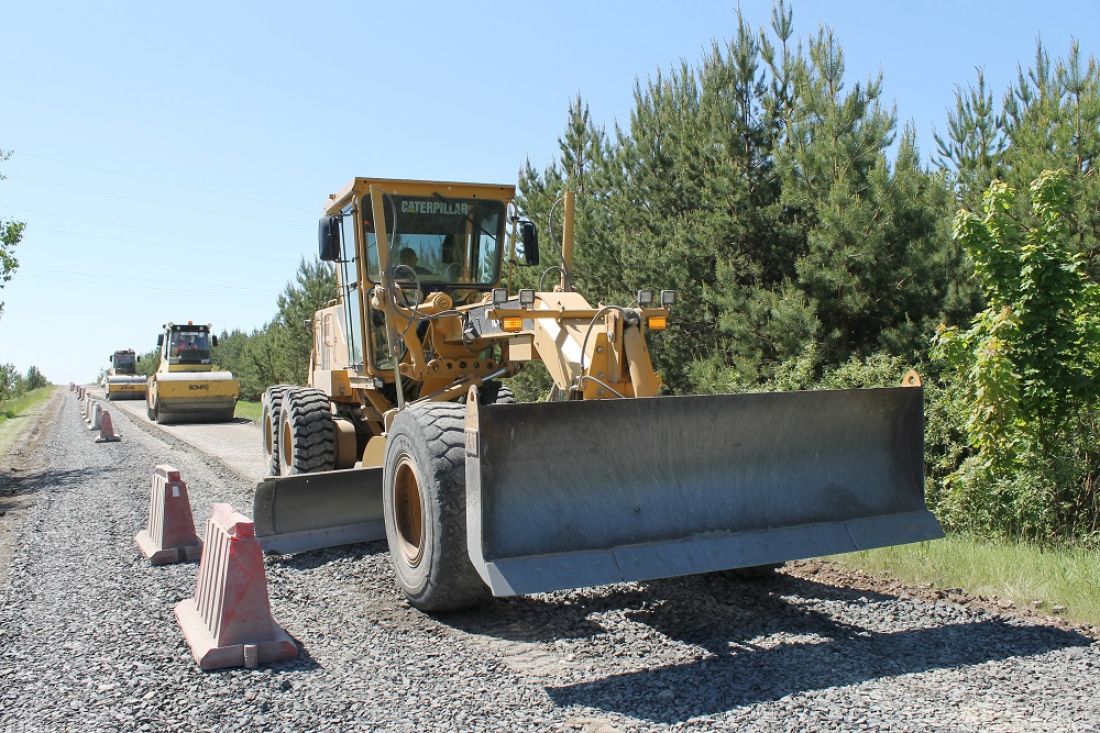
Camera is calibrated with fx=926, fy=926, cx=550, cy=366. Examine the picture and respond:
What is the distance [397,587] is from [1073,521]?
6.24 metres

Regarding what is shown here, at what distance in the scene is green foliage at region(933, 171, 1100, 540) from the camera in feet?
25.1

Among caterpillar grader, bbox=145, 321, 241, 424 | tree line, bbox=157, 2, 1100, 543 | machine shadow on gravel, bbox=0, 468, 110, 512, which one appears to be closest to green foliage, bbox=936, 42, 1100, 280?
tree line, bbox=157, 2, 1100, 543

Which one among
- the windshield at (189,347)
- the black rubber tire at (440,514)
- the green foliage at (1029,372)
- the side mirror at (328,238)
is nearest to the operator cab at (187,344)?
the windshield at (189,347)

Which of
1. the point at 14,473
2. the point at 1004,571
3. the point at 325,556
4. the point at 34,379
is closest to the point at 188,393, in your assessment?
the point at 14,473

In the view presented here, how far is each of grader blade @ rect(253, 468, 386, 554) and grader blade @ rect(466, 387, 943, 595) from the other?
2.10 meters

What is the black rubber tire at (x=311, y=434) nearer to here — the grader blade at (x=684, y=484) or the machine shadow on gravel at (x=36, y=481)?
the machine shadow on gravel at (x=36, y=481)

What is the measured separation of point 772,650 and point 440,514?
183cm

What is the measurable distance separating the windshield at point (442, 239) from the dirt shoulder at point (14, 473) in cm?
377

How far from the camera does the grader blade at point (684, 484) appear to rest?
453cm

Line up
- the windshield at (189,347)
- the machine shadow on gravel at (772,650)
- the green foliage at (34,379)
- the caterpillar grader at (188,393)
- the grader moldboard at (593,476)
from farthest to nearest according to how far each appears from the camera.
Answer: the green foliage at (34,379) < the windshield at (189,347) < the caterpillar grader at (188,393) < the grader moldboard at (593,476) < the machine shadow on gravel at (772,650)

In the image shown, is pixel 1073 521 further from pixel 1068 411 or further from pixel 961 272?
pixel 961 272

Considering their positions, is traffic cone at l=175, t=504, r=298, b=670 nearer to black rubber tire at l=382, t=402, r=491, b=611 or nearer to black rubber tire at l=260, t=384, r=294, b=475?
black rubber tire at l=382, t=402, r=491, b=611

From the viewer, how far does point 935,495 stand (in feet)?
32.4

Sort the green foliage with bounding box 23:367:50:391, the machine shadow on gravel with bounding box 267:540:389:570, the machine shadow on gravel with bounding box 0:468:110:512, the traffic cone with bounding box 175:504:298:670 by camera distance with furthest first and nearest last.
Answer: the green foliage with bounding box 23:367:50:391, the machine shadow on gravel with bounding box 0:468:110:512, the machine shadow on gravel with bounding box 267:540:389:570, the traffic cone with bounding box 175:504:298:670
